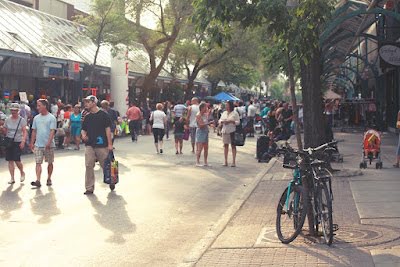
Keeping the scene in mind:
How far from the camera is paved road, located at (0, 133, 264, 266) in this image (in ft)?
24.3

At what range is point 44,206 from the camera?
10.6 m

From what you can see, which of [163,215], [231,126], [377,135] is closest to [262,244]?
[163,215]

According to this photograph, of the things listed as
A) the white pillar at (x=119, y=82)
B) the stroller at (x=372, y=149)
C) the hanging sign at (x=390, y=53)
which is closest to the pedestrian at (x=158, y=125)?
the hanging sign at (x=390, y=53)

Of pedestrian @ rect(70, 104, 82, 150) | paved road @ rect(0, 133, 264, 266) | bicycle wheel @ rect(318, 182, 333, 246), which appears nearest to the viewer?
bicycle wheel @ rect(318, 182, 333, 246)

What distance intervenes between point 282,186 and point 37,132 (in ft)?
16.2

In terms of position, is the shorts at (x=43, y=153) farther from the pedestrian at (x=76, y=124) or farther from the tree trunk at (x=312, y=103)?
the pedestrian at (x=76, y=124)

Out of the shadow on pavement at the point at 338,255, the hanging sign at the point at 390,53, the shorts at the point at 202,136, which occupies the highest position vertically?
the hanging sign at the point at 390,53

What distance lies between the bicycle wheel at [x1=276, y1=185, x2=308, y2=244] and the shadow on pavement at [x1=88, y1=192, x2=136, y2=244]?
1.99 meters

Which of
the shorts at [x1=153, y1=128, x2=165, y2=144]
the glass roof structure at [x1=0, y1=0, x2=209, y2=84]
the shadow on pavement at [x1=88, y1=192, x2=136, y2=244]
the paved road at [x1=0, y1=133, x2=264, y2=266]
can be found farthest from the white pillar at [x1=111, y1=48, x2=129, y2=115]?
the shadow on pavement at [x1=88, y1=192, x2=136, y2=244]

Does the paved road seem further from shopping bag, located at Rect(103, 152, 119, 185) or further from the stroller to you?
the stroller

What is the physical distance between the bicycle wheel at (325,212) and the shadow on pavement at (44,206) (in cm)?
410

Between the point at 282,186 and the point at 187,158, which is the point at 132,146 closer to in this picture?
the point at 187,158

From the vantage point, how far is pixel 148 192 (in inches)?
483

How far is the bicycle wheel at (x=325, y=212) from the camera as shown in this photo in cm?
707
